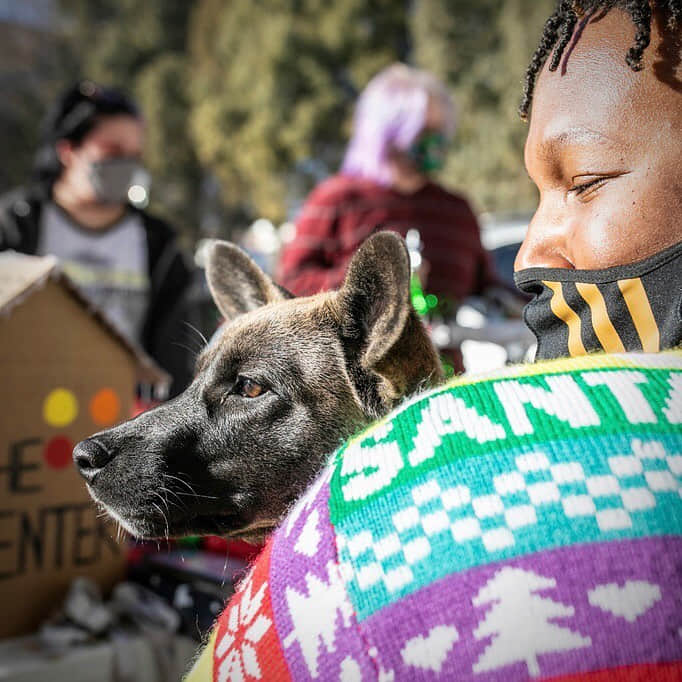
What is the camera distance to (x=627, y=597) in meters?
0.69

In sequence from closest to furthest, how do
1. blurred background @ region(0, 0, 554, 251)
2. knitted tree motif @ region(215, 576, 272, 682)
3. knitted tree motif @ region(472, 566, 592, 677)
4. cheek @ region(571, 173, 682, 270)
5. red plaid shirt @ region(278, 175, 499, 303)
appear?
knitted tree motif @ region(472, 566, 592, 677)
knitted tree motif @ region(215, 576, 272, 682)
cheek @ region(571, 173, 682, 270)
red plaid shirt @ region(278, 175, 499, 303)
blurred background @ region(0, 0, 554, 251)

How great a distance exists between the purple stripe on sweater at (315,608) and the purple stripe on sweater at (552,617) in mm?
→ 47

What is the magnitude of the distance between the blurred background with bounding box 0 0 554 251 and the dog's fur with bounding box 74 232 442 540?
678cm

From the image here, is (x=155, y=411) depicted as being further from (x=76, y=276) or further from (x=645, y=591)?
(x=76, y=276)

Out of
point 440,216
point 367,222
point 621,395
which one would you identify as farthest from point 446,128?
point 621,395

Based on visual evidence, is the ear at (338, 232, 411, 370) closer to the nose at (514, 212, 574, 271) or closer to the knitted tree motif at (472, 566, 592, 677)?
the nose at (514, 212, 574, 271)

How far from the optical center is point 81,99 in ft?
12.3

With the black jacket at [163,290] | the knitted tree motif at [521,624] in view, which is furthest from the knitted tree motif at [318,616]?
the black jacket at [163,290]

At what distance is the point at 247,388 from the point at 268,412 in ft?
0.23

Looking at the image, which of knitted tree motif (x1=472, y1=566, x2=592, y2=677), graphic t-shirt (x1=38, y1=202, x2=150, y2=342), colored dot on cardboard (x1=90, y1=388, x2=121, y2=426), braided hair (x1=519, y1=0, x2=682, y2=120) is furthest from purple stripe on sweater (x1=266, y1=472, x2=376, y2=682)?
graphic t-shirt (x1=38, y1=202, x2=150, y2=342)

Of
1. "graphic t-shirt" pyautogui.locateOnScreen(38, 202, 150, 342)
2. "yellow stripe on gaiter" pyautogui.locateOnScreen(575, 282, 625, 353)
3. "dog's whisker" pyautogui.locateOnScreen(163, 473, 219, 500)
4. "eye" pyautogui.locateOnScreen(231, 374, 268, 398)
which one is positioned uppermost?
"graphic t-shirt" pyautogui.locateOnScreen(38, 202, 150, 342)

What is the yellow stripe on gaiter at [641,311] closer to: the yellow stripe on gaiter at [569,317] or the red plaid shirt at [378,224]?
the yellow stripe on gaiter at [569,317]

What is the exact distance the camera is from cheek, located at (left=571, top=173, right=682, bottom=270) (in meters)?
0.96

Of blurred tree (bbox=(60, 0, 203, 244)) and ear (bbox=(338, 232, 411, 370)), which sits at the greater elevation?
blurred tree (bbox=(60, 0, 203, 244))
